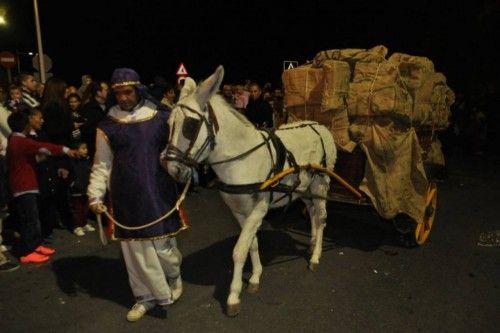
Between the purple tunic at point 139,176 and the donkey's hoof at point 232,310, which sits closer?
the purple tunic at point 139,176

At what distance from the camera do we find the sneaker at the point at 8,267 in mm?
5285

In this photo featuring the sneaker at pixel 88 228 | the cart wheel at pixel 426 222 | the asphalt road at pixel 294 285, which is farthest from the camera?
the sneaker at pixel 88 228

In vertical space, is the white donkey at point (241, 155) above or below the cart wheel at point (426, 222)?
above

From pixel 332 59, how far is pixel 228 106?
2364 mm

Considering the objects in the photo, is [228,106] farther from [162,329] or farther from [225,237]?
[225,237]

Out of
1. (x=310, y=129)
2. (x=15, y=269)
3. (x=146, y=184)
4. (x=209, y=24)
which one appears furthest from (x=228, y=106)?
(x=209, y=24)

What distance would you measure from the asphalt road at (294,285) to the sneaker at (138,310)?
0.19 ft

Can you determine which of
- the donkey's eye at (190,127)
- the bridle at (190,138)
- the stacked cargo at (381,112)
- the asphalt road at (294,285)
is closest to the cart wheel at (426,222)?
the asphalt road at (294,285)

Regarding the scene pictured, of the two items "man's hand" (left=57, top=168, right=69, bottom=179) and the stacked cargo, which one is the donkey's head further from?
"man's hand" (left=57, top=168, right=69, bottom=179)

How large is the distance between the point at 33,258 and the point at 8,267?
1.08 ft

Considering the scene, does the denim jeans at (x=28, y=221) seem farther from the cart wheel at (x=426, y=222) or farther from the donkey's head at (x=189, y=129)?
the cart wheel at (x=426, y=222)

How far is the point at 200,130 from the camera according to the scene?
357 cm

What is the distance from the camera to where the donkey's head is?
11.3ft

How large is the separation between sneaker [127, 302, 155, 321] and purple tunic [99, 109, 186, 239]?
784 millimetres
